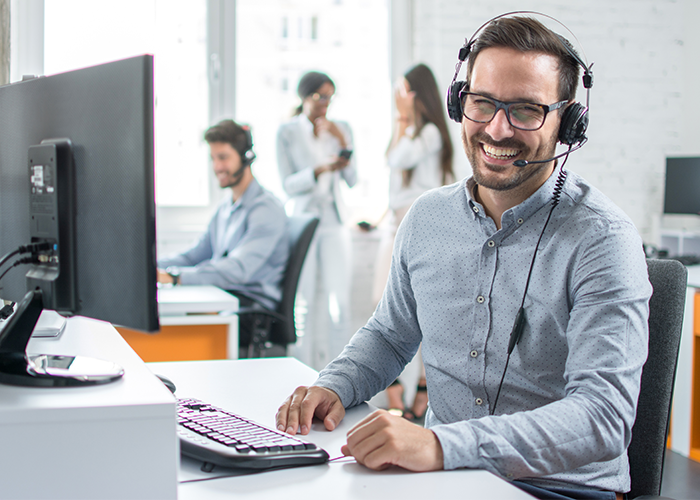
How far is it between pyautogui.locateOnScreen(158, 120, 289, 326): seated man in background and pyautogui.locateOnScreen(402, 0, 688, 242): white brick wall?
7.83 ft

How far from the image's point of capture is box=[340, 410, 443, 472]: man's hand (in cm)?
81

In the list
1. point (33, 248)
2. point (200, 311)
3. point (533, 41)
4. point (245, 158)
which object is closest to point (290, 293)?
point (200, 311)

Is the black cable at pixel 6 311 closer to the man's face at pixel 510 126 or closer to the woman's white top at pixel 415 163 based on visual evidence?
the man's face at pixel 510 126

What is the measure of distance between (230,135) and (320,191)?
83cm

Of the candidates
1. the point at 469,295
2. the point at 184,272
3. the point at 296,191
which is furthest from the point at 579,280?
the point at 296,191

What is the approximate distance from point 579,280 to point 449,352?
283 millimetres

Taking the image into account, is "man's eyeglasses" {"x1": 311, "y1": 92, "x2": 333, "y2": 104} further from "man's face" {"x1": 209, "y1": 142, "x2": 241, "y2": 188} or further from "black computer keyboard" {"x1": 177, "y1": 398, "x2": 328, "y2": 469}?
"black computer keyboard" {"x1": 177, "y1": 398, "x2": 328, "y2": 469}

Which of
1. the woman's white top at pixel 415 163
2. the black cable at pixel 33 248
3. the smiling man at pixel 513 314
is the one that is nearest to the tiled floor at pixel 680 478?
the smiling man at pixel 513 314

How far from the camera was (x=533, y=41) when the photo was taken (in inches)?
44.9

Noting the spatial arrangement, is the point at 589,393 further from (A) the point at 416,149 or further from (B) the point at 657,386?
(A) the point at 416,149

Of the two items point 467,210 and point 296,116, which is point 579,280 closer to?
point 467,210

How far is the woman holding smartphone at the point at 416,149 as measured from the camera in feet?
11.4

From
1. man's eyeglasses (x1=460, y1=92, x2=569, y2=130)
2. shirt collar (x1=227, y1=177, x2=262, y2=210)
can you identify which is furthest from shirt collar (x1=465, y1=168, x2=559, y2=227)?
shirt collar (x1=227, y1=177, x2=262, y2=210)

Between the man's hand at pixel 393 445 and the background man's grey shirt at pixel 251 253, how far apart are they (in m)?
1.94
